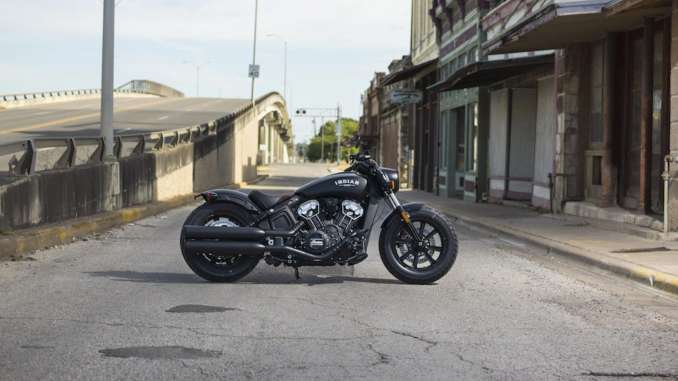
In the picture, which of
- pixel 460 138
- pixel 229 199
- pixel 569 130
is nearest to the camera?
pixel 229 199

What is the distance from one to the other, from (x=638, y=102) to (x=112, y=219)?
9243mm

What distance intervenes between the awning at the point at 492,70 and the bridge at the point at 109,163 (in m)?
Result: 7.60

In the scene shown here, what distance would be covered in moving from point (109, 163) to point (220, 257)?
7.96 meters

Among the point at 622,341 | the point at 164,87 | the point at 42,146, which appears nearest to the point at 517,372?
the point at 622,341

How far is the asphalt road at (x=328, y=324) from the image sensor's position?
530 centimetres

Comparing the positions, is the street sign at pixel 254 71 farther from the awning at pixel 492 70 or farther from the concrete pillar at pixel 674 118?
the concrete pillar at pixel 674 118

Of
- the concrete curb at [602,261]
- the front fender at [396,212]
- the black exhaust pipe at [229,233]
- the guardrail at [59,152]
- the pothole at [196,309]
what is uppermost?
the guardrail at [59,152]

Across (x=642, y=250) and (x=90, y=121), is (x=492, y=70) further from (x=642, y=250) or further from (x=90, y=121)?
(x=90, y=121)

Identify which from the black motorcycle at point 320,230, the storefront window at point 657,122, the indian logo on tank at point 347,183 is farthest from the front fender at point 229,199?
the storefront window at point 657,122

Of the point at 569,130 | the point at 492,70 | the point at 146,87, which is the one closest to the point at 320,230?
the point at 569,130

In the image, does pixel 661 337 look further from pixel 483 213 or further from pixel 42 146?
pixel 483 213

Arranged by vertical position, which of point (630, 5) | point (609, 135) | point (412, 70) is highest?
point (412, 70)

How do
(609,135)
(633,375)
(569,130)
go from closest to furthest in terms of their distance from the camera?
(633,375)
(609,135)
(569,130)

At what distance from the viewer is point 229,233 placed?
27.9ft
